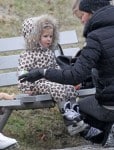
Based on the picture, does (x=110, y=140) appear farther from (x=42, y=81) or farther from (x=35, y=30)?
(x=35, y=30)

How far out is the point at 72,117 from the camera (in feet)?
18.7

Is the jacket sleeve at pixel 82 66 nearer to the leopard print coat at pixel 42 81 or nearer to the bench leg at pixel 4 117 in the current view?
the leopard print coat at pixel 42 81

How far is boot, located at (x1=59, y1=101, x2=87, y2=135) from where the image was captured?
565 centimetres

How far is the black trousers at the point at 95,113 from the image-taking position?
212 inches

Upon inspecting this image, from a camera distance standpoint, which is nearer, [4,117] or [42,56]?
[4,117]

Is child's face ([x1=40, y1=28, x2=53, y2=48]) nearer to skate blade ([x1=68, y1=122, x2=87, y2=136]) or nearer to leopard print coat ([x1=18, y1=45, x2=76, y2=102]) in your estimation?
leopard print coat ([x1=18, y1=45, x2=76, y2=102])

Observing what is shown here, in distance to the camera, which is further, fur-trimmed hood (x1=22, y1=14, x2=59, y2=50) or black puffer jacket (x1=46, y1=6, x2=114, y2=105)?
fur-trimmed hood (x1=22, y1=14, x2=59, y2=50)

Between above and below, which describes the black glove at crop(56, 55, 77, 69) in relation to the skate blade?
above

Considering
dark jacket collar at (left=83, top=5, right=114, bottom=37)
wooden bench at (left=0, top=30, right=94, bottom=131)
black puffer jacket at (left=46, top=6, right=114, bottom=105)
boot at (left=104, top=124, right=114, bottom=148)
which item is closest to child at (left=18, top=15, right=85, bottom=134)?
wooden bench at (left=0, top=30, right=94, bottom=131)

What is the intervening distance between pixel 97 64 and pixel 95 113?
63cm

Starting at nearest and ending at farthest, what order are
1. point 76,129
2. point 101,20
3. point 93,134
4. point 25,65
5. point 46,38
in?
point 101,20 < point 76,129 < point 93,134 < point 25,65 < point 46,38

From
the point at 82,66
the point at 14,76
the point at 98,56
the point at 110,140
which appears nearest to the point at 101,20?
the point at 98,56

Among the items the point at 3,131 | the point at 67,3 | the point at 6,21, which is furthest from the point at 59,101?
the point at 67,3

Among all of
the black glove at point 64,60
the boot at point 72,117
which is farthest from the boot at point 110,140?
the black glove at point 64,60
